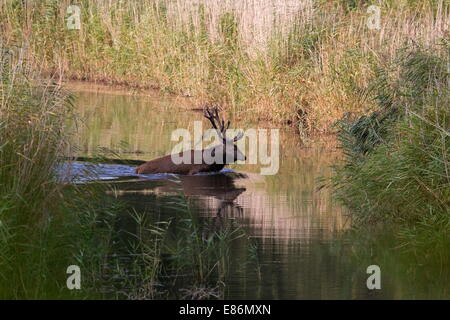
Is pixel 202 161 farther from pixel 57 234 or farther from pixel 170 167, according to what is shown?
pixel 57 234

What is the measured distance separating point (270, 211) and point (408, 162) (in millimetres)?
1703

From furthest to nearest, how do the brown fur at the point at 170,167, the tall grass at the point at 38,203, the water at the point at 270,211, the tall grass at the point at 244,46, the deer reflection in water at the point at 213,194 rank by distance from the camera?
the tall grass at the point at 244,46, the brown fur at the point at 170,167, the deer reflection in water at the point at 213,194, the water at the point at 270,211, the tall grass at the point at 38,203

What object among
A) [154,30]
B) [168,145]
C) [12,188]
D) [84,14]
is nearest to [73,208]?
[12,188]

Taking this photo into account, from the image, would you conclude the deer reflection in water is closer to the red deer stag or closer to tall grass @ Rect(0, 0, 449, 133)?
the red deer stag

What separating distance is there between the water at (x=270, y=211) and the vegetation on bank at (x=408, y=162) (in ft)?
1.17

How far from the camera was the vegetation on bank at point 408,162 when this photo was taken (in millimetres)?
9555

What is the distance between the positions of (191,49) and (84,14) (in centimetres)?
420

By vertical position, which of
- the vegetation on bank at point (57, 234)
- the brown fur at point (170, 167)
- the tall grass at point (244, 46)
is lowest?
the vegetation on bank at point (57, 234)

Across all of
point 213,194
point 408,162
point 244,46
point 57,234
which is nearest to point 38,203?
point 57,234

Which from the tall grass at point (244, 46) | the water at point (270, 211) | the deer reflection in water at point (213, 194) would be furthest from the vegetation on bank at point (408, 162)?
the tall grass at point (244, 46)

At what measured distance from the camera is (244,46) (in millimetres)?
19234

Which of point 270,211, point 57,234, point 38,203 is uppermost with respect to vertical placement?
point 270,211

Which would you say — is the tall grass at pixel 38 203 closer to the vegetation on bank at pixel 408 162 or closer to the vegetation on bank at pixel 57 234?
the vegetation on bank at pixel 57 234

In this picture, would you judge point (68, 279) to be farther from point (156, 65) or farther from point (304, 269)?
point (156, 65)
